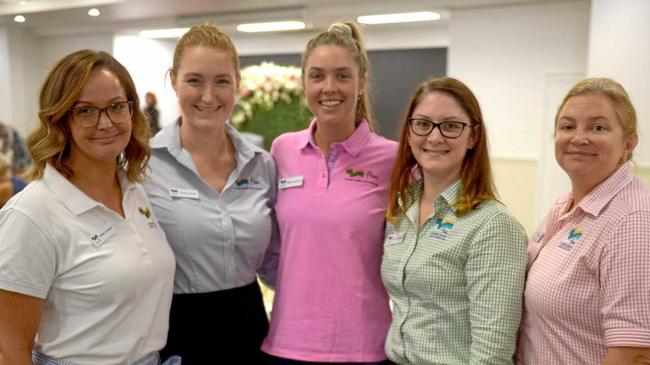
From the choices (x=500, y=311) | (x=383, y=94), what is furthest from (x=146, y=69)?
(x=500, y=311)

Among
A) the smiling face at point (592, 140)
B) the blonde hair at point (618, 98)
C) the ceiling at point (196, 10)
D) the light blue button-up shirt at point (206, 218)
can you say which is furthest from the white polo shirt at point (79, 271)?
the ceiling at point (196, 10)

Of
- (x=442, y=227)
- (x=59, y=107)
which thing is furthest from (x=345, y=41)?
(x=59, y=107)

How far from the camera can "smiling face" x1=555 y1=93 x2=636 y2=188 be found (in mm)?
1639

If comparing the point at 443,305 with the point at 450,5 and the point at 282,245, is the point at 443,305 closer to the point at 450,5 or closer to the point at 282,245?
the point at 282,245

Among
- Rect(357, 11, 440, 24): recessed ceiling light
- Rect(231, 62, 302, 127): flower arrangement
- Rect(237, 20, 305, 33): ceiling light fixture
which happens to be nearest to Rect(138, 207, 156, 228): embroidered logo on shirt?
Rect(231, 62, 302, 127): flower arrangement

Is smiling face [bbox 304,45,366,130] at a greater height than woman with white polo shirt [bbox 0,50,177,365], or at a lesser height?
greater

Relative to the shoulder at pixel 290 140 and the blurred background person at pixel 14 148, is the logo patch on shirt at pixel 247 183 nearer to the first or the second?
the shoulder at pixel 290 140

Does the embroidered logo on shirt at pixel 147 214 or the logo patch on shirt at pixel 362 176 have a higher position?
the logo patch on shirt at pixel 362 176

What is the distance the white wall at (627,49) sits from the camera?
18.8 feet

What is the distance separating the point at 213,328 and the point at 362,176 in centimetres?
82

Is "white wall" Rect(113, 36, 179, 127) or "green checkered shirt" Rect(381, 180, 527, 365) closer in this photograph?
"green checkered shirt" Rect(381, 180, 527, 365)

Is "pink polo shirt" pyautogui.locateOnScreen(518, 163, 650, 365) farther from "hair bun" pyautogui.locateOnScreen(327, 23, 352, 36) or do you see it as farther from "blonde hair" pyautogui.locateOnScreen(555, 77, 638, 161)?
"hair bun" pyautogui.locateOnScreen(327, 23, 352, 36)

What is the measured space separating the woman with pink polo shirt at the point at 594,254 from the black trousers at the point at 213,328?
40.8 inches

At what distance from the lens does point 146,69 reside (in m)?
11.7
